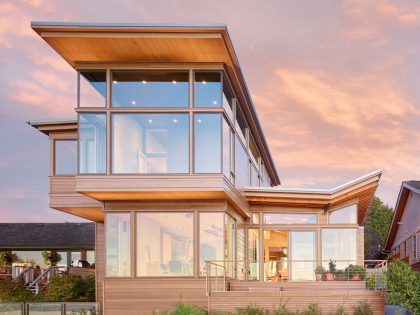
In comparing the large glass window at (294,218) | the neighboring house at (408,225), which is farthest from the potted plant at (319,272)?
the neighboring house at (408,225)

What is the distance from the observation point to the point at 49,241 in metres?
40.6

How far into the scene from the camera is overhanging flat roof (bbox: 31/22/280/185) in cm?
1938

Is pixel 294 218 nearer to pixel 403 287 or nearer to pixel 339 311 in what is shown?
pixel 403 287

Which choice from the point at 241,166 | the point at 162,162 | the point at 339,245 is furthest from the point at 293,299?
the point at 339,245

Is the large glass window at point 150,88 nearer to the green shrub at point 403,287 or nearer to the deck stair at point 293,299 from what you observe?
the deck stair at point 293,299

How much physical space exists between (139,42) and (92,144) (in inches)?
141

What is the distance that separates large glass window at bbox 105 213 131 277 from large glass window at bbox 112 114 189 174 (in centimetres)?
212

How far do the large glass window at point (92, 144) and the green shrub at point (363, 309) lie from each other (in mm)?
8749

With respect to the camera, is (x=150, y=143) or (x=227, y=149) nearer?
(x=150, y=143)

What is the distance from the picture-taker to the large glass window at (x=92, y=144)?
21172mm

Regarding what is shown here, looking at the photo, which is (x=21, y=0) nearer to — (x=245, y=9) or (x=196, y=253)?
(x=245, y=9)

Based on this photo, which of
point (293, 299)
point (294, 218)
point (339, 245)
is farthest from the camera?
point (294, 218)

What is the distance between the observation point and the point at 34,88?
141ft

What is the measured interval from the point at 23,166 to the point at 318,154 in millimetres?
19809
